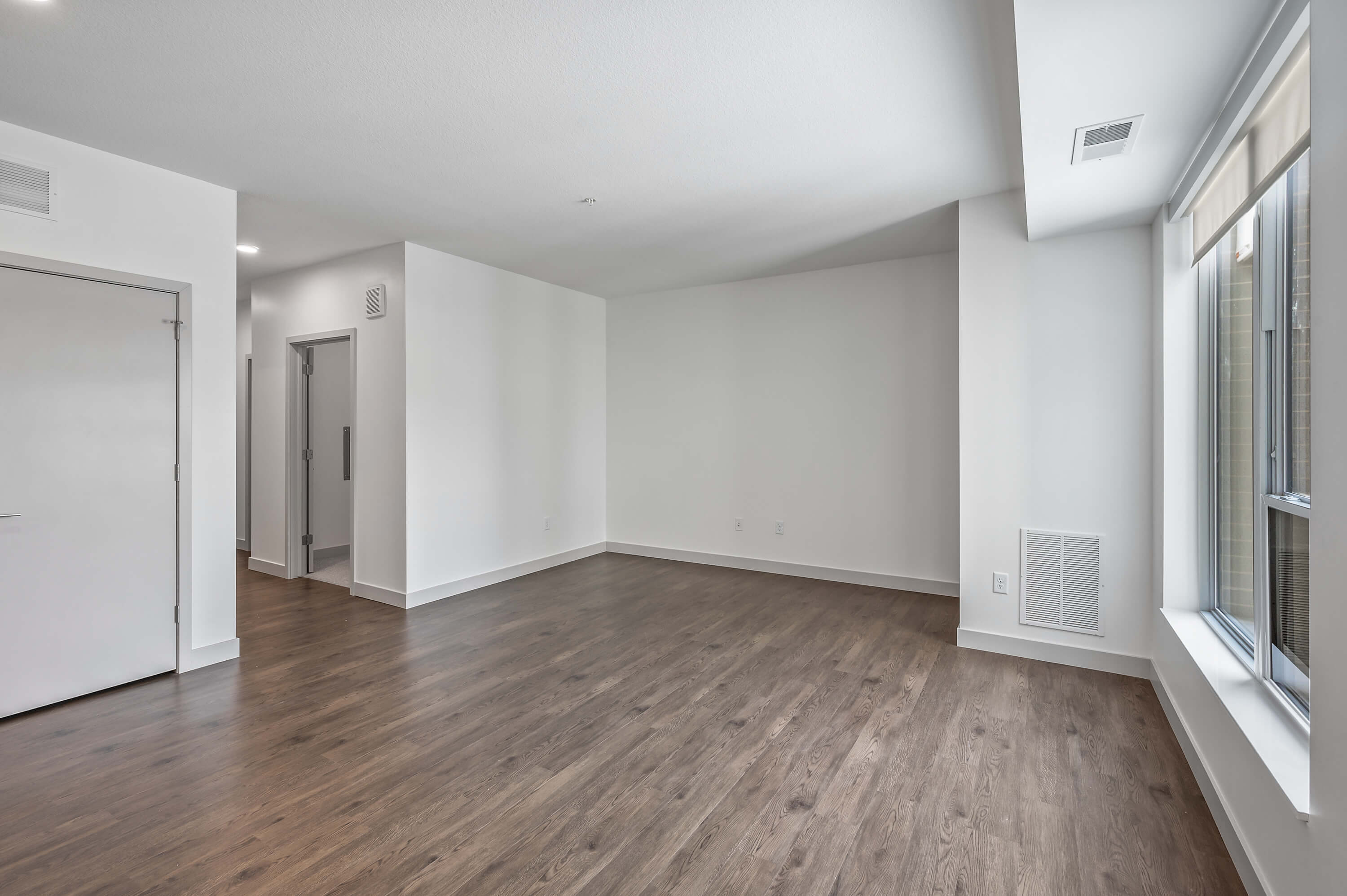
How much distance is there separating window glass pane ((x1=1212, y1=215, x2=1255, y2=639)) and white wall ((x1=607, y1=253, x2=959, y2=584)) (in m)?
2.33

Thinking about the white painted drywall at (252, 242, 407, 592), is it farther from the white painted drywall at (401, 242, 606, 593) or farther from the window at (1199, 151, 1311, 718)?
the window at (1199, 151, 1311, 718)

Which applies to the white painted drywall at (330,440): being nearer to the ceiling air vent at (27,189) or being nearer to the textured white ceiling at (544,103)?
the textured white ceiling at (544,103)

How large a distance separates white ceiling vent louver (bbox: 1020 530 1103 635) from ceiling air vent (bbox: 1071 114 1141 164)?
210 centimetres

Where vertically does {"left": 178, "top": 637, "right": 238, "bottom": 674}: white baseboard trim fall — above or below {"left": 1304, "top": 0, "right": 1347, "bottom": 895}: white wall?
below

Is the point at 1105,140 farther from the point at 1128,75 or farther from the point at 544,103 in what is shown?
the point at 544,103

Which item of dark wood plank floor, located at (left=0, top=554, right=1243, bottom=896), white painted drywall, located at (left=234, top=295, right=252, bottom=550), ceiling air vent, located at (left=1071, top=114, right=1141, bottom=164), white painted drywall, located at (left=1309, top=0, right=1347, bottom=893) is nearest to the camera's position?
white painted drywall, located at (left=1309, top=0, right=1347, bottom=893)

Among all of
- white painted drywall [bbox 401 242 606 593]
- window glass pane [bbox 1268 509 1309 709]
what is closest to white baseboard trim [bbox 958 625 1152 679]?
window glass pane [bbox 1268 509 1309 709]

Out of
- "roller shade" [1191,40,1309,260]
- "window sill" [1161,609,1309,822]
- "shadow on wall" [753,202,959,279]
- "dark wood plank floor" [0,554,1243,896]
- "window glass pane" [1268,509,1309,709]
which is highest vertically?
"shadow on wall" [753,202,959,279]

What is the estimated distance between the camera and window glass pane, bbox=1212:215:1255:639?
94.7 inches

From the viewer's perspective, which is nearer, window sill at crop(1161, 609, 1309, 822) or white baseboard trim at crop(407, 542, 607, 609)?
window sill at crop(1161, 609, 1309, 822)

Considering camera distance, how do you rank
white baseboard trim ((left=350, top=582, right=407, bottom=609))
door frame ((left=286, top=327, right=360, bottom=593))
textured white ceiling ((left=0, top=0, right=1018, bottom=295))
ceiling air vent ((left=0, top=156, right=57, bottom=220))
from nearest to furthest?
textured white ceiling ((left=0, top=0, right=1018, bottom=295)) → ceiling air vent ((left=0, top=156, right=57, bottom=220)) → white baseboard trim ((left=350, top=582, right=407, bottom=609)) → door frame ((left=286, top=327, right=360, bottom=593))

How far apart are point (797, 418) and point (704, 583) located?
173 centimetres

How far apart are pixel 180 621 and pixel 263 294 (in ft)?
11.4

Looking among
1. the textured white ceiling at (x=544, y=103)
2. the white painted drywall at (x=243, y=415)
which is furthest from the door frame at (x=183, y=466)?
the white painted drywall at (x=243, y=415)
